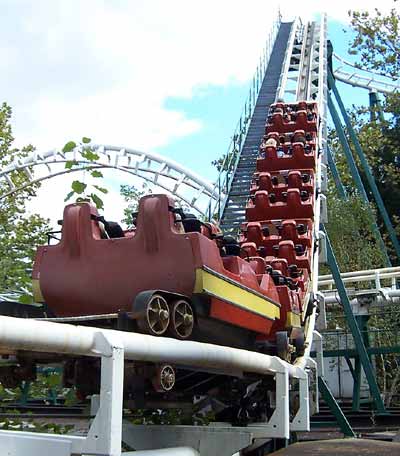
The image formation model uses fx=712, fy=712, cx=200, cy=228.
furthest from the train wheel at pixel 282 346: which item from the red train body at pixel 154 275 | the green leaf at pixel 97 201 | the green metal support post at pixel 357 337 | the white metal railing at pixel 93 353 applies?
the green metal support post at pixel 357 337

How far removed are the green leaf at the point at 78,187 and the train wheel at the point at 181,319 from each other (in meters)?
1.03

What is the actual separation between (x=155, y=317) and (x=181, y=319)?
11.6 inches

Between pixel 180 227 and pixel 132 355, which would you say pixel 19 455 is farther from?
pixel 180 227

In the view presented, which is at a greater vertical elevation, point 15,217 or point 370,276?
point 15,217

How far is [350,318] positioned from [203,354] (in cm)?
789

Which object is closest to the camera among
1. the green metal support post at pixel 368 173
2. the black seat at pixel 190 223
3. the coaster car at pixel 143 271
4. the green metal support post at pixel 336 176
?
the coaster car at pixel 143 271

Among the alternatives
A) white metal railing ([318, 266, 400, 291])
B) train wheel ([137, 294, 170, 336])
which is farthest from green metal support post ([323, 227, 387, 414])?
train wheel ([137, 294, 170, 336])

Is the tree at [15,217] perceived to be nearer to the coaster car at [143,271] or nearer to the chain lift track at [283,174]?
the chain lift track at [283,174]

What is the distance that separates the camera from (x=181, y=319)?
3432 mm

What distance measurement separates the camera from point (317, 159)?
9.98 meters

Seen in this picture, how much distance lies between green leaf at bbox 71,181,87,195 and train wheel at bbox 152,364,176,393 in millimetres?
1417

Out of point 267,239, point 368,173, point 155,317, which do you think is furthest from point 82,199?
point 368,173

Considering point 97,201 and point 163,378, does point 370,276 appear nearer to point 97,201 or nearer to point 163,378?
point 97,201

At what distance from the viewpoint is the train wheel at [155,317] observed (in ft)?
10.1
